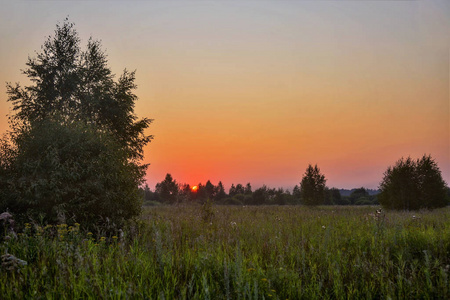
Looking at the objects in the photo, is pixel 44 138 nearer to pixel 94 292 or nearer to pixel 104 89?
pixel 94 292

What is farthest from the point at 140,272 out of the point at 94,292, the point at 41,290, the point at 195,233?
the point at 195,233

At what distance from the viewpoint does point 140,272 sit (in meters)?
4.44

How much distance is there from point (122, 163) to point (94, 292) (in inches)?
245

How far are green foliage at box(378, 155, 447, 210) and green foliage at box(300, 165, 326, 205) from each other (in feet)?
25.1

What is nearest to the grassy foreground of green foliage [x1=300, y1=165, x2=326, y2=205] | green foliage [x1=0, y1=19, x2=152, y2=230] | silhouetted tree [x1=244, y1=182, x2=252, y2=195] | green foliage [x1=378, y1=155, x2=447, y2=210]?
green foliage [x1=0, y1=19, x2=152, y2=230]

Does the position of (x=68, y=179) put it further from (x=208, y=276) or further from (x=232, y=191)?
(x=232, y=191)

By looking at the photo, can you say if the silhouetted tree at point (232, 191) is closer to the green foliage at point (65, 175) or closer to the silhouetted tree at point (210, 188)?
the silhouetted tree at point (210, 188)

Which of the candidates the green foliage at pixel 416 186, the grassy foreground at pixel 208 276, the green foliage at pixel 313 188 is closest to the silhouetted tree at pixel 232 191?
the green foliage at pixel 313 188

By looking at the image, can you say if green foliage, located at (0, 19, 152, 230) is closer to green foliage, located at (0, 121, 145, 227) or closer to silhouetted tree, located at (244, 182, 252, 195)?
green foliage, located at (0, 121, 145, 227)

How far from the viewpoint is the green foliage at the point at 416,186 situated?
2767 centimetres

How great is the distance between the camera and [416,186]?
27.9 m

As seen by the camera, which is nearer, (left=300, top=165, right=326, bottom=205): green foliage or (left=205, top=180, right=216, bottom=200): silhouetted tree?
(left=300, top=165, right=326, bottom=205): green foliage

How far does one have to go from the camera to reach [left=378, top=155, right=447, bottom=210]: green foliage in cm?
2767

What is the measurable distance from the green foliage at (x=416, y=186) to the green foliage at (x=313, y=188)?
301 inches
